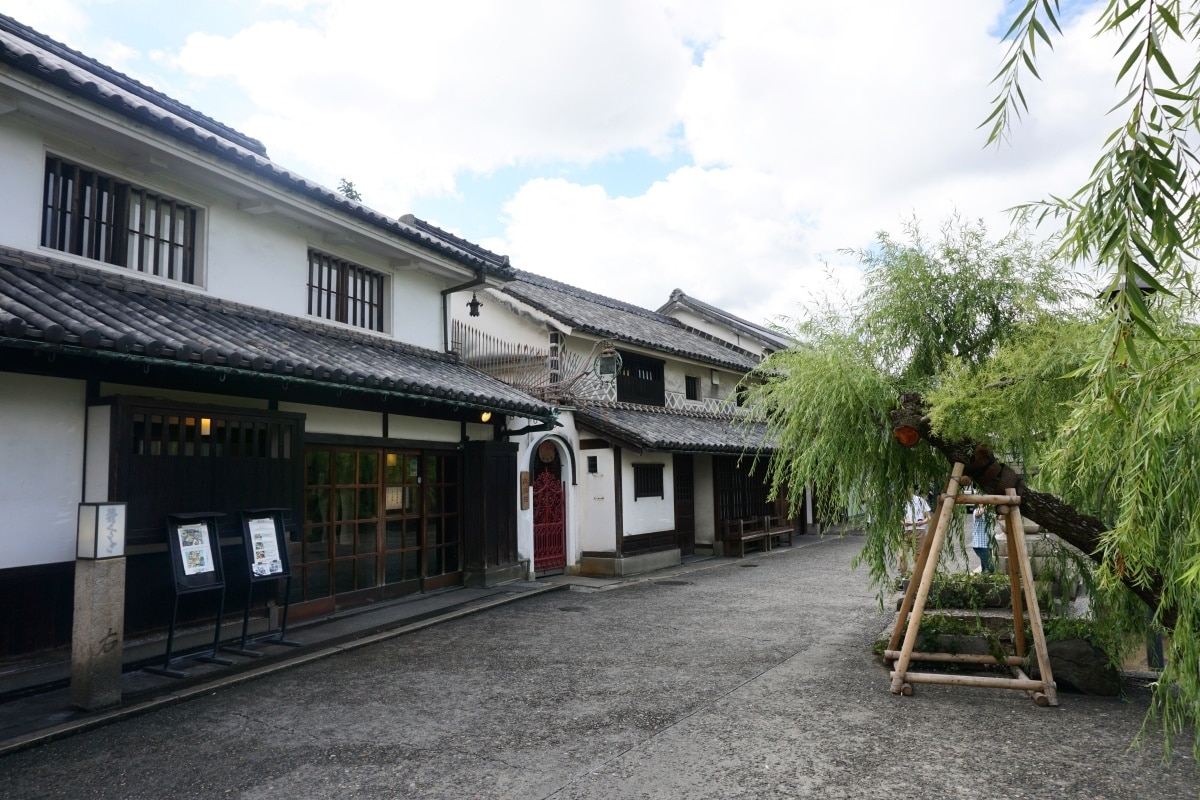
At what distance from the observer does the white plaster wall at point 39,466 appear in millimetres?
6090

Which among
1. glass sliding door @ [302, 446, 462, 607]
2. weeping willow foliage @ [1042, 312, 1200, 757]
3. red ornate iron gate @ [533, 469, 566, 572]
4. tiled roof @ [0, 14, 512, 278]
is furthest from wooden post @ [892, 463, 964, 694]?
red ornate iron gate @ [533, 469, 566, 572]

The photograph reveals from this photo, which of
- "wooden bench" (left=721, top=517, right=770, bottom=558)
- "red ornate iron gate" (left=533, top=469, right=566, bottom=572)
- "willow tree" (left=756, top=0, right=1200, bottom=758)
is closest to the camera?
"willow tree" (left=756, top=0, right=1200, bottom=758)

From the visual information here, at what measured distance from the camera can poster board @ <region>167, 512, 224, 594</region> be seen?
261 inches

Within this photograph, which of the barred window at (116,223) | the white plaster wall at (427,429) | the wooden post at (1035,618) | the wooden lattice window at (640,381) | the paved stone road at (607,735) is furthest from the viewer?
the wooden lattice window at (640,381)

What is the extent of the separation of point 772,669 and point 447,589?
5.88m

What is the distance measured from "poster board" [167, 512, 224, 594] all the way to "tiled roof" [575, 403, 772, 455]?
8.18 metres

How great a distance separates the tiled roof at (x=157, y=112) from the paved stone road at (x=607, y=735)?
18.1 feet

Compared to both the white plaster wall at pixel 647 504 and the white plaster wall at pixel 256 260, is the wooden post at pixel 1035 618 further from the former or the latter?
the white plaster wall at pixel 647 504

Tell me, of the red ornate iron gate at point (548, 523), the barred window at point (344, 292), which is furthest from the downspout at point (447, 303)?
the red ornate iron gate at point (548, 523)

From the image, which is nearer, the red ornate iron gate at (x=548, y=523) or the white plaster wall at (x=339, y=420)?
the white plaster wall at (x=339, y=420)

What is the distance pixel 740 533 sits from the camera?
18125 millimetres

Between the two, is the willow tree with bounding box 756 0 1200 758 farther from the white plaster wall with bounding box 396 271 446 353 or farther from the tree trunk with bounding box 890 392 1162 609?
the white plaster wall with bounding box 396 271 446 353

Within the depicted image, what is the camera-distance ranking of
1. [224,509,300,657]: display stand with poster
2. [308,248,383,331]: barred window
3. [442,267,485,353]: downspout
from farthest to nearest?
[442,267,485,353]: downspout → [308,248,383,331]: barred window → [224,509,300,657]: display stand with poster

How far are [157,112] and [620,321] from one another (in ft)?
45.3
